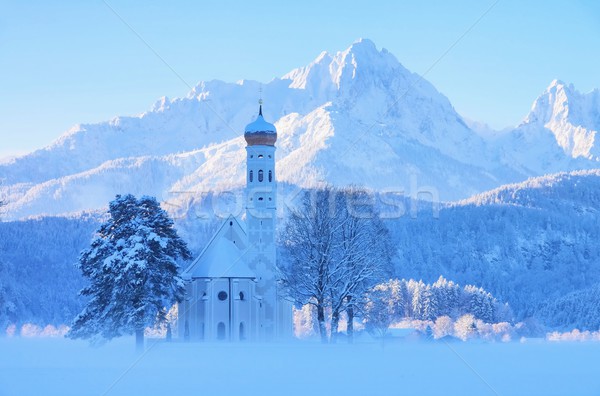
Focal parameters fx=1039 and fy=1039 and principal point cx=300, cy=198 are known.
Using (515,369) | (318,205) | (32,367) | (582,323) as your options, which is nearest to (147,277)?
(318,205)

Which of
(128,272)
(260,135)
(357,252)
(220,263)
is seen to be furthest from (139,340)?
(260,135)

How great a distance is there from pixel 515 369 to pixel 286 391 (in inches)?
478

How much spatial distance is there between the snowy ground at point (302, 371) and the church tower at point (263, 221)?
25582 mm

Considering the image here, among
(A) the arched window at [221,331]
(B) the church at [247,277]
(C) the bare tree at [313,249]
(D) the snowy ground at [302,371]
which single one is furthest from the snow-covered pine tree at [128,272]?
(A) the arched window at [221,331]

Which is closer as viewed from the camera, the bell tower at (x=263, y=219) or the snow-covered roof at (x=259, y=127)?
the bell tower at (x=263, y=219)

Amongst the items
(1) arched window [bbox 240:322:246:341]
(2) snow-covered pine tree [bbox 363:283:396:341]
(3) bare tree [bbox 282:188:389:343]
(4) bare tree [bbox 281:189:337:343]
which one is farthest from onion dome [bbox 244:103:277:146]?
(3) bare tree [bbox 282:188:389:343]

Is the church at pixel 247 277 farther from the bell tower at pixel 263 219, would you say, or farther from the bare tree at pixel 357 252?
the bare tree at pixel 357 252

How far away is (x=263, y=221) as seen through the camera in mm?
87188

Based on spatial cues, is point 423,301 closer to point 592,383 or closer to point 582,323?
point 582,323

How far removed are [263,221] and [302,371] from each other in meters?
44.0

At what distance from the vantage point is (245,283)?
275ft

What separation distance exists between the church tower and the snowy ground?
83.9ft

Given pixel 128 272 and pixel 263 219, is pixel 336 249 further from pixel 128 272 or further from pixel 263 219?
pixel 263 219

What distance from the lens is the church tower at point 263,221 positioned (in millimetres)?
85688
